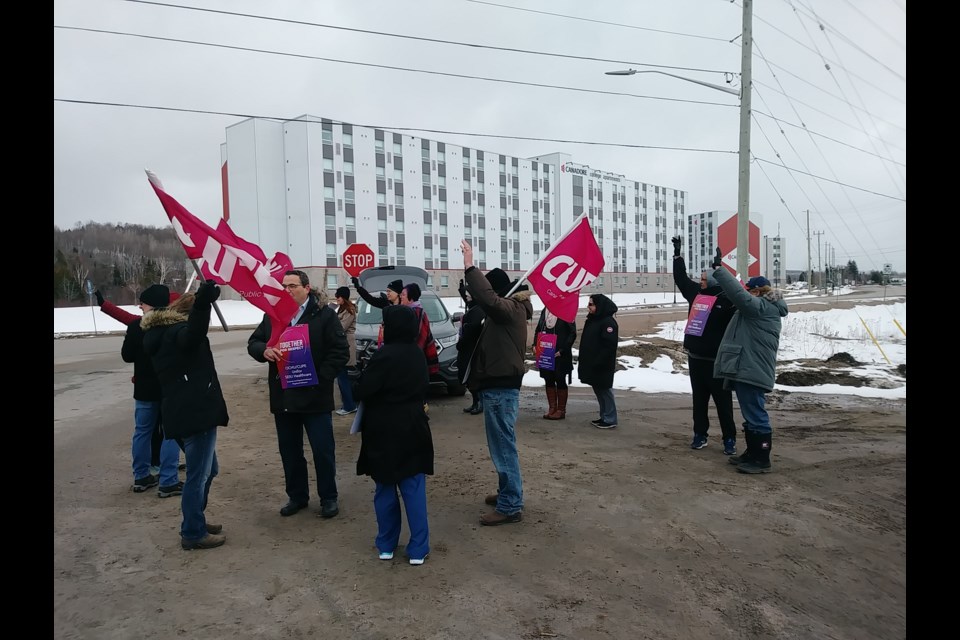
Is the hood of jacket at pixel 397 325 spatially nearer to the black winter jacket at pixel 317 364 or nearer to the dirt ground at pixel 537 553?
the black winter jacket at pixel 317 364

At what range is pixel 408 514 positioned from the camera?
412 centimetres

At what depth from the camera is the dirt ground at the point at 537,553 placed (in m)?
3.35

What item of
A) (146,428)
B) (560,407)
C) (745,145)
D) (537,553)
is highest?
(745,145)

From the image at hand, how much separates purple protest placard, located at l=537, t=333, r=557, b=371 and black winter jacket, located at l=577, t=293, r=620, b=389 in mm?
443

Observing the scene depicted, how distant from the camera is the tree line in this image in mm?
62794

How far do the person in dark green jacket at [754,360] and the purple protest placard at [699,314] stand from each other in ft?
2.44

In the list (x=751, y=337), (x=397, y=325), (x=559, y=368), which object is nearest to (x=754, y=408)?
(x=751, y=337)

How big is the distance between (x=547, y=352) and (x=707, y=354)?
2647 millimetres

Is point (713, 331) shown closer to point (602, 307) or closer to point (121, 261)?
point (602, 307)

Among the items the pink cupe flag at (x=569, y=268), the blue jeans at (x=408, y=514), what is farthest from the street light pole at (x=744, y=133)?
the blue jeans at (x=408, y=514)

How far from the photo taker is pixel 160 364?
4.43 metres

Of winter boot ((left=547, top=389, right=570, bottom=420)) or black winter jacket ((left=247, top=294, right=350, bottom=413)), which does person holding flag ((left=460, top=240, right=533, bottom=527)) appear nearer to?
black winter jacket ((left=247, top=294, right=350, bottom=413))

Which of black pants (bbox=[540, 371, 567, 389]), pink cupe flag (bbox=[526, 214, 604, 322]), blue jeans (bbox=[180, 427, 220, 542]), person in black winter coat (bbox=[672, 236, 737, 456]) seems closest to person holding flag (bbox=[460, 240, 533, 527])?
pink cupe flag (bbox=[526, 214, 604, 322])
